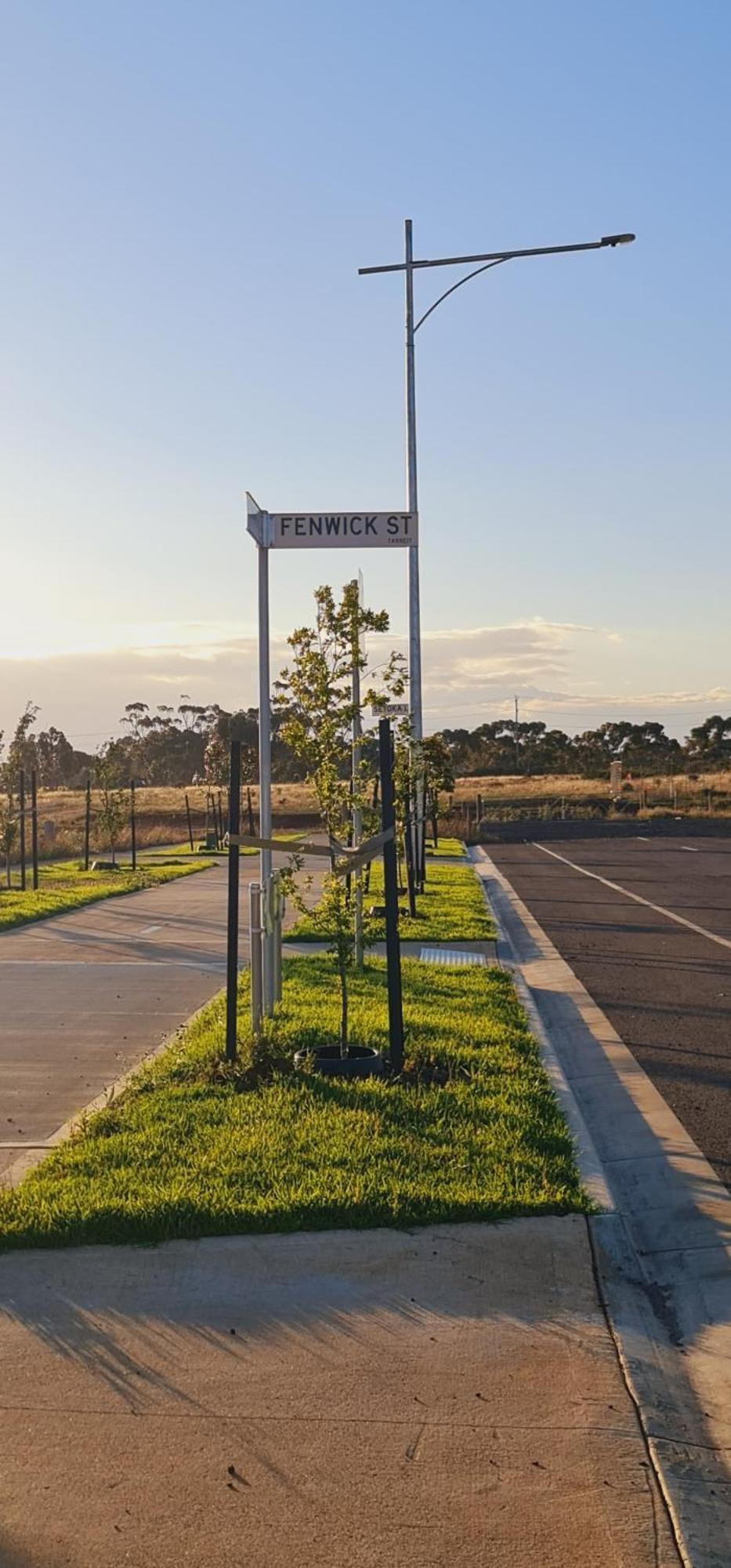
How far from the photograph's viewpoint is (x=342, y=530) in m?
10.0

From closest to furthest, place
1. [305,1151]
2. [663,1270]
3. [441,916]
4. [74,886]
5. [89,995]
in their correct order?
[663,1270] → [305,1151] → [89,995] → [441,916] → [74,886]

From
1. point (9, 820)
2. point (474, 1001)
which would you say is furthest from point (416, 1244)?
point (9, 820)

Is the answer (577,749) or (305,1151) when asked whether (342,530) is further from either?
(577,749)

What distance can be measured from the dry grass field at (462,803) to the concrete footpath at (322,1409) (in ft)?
129

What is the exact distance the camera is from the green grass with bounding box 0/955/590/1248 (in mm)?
5930

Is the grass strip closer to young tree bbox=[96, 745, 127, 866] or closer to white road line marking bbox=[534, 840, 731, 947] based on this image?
white road line marking bbox=[534, 840, 731, 947]

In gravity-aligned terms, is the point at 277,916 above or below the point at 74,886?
above

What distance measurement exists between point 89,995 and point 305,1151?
6328 millimetres

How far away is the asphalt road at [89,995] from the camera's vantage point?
8.83 meters

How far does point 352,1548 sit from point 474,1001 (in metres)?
8.06

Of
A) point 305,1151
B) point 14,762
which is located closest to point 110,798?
point 14,762

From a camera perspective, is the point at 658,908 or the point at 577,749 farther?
the point at 577,749

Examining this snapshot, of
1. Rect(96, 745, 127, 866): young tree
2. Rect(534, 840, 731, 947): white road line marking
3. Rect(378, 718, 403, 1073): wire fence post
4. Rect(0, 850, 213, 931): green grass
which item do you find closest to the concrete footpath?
Rect(378, 718, 403, 1073): wire fence post

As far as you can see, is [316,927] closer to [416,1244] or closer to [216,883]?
[416,1244]
